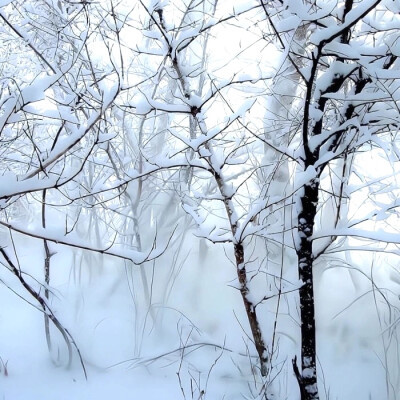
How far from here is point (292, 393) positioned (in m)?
4.04

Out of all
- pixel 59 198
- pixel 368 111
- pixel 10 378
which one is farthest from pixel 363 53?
pixel 59 198

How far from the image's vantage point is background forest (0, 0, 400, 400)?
3.38 metres

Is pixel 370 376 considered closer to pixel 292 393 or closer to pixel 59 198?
pixel 292 393

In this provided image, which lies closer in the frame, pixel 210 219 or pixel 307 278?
pixel 307 278

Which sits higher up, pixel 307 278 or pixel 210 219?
pixel 210 219

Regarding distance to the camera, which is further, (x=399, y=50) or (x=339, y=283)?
(x=339, y=283)

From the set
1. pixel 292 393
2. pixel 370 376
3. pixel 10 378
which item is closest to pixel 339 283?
pixel 370 376

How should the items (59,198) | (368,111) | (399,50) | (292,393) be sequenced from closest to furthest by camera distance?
(399,50) < (368,111) < (292,393) < (59,198)

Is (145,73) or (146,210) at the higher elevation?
(145,73)

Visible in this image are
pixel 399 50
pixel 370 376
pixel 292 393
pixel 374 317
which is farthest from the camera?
pixel 374 317

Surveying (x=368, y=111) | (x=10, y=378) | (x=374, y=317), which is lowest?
(x=10, y=378)

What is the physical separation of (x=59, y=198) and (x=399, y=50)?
5623mm

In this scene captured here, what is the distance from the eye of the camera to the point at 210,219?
6316 mm

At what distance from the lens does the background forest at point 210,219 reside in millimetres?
3385
